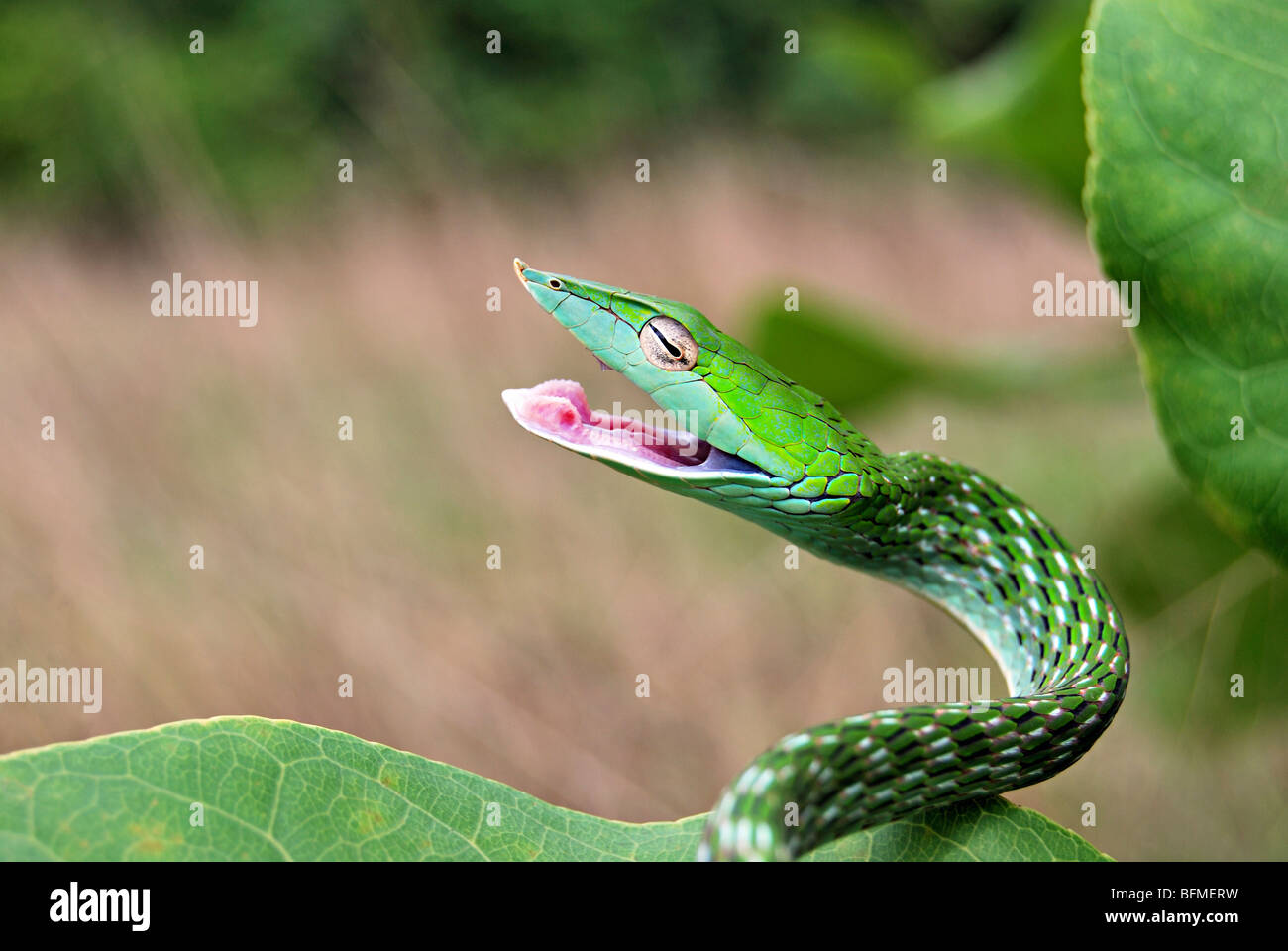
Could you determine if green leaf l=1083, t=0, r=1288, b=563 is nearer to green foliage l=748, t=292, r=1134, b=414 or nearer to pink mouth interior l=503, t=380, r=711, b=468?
pink mouth interior l=503, t=380, r=711, b=468

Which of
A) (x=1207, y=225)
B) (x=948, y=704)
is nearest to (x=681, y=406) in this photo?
(x=948, y=704)

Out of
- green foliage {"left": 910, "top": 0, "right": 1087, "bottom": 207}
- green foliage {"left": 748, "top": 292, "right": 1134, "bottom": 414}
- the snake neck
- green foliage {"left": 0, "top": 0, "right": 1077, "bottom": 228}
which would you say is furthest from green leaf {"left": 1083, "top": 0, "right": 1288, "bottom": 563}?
green foliage {"left": 0, "top": 0, "right": 1077, "bottom": 228}

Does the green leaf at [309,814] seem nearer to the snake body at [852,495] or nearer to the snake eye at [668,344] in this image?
the snake body at [852,495]

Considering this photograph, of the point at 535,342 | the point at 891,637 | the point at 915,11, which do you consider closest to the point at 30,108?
the point at 535,342

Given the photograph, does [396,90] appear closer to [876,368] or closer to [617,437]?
[876,368]


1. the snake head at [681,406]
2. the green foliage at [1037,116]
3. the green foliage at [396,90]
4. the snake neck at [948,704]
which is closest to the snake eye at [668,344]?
the snake head at [681,406]

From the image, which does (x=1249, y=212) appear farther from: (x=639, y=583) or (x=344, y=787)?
(x=639, y=583)
